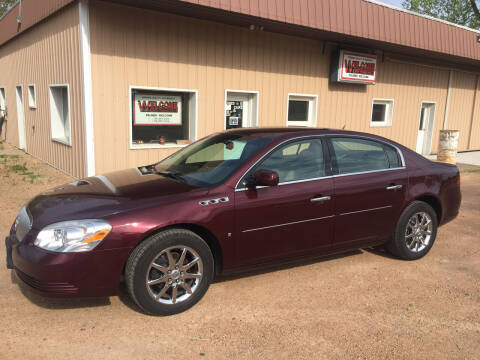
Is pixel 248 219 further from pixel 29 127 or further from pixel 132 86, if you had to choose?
pixel 29 127

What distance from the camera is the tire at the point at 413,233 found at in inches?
182

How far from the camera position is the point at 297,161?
4.05m

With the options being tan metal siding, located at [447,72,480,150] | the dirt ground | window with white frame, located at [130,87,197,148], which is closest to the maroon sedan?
the dirt ground

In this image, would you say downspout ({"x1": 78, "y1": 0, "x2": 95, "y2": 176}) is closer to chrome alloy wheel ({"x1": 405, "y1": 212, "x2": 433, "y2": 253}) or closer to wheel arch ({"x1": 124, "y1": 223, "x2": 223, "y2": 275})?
wheel arch ({"x1": 124, "y1": 223, "x2": 223, "y2": 275})

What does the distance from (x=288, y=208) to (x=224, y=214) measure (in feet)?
2.21

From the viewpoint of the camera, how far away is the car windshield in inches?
150

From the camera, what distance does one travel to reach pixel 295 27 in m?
9.02

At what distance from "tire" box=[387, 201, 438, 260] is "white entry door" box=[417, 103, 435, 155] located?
35.7ft

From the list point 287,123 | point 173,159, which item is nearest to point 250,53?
point 287,123

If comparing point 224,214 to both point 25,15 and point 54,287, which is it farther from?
point 25,15

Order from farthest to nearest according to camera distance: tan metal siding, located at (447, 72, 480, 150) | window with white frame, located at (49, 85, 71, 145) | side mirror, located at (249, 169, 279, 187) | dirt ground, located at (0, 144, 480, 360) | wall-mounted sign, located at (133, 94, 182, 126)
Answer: tan metal siding, located at (447, 72, 480, 150) → window with white frame, located at (49, 85, 71, 145) → wall-mounted sign, located at (133, 94, 182, 126) → side mirror, located at (249, 169, 279, 187) → dirt ground, located at (0, 144, 480, 360)

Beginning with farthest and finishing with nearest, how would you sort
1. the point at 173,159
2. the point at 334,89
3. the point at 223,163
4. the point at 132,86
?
the point at 334,89
the point at 132,86
the point at 173,159
the point at 223,163

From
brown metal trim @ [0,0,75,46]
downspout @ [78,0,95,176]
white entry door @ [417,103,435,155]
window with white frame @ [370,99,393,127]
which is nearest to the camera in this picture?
downspout @ [78,0,95,176]

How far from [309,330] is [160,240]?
144 cm
